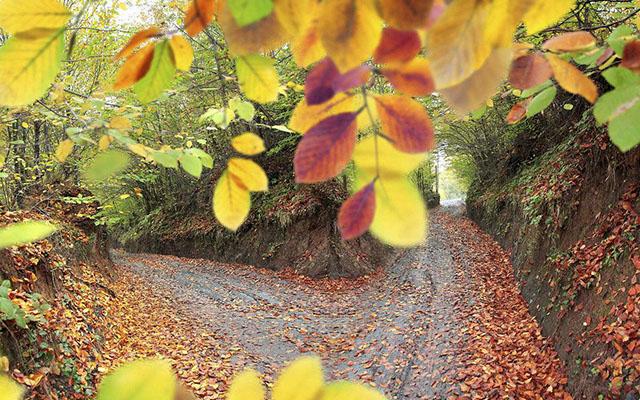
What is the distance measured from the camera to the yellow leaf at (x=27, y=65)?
38 cm

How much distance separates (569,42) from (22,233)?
0.74 metres

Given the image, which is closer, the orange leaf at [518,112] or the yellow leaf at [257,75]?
the yellow leaf at [257,75]

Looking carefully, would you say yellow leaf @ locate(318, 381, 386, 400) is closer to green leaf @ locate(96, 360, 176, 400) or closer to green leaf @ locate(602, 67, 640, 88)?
green leaf @ locate(96, 360, 176, 400)

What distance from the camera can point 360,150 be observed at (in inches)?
14.0

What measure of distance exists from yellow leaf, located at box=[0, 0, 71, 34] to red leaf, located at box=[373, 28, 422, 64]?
0.32 m

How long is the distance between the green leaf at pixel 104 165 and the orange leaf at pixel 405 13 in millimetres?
506

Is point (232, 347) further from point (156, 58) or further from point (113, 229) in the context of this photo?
point (113, 229)

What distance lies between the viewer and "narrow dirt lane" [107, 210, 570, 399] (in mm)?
5047

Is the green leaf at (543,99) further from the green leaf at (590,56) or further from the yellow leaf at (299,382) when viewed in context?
the yellow leaf at (299,382)

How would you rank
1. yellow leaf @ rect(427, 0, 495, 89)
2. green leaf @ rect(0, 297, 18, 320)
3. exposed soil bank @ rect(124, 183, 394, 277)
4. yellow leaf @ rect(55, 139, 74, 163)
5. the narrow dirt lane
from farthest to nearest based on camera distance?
exposed soil bank @ rect(124, 183, 394, 277) < the narrow dirt lane < green leaf @ rect(0, 297, 18, 320) < yellow leaf @ rect(55, 139, 74, 163) < yellow leaf @ rect(427, 0, 495, 89)

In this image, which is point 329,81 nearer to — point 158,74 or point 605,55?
point 158,74

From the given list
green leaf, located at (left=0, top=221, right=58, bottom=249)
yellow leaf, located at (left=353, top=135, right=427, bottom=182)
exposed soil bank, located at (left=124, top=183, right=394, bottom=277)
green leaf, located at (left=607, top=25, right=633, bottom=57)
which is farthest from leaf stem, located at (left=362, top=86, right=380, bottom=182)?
exposed soil bank, located at (left=124, top=183, right=394, bottom=277)

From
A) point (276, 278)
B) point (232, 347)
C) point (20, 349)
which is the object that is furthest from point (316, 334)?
point (20, 349)

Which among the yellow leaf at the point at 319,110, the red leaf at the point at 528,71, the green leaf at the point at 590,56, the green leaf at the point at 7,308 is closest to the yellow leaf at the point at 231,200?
the yellow leaf at the point at 319,110
